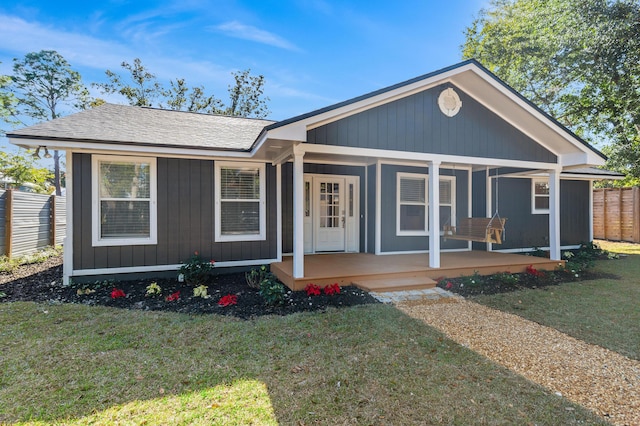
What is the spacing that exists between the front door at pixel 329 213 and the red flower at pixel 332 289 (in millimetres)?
2875

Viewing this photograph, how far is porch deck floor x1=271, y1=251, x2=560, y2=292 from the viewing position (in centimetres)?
526

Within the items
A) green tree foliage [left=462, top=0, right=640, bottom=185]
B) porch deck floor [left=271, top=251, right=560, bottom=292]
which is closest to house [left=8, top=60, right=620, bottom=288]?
porch deck floor [left=271, top=251, right=560, bottom=292]

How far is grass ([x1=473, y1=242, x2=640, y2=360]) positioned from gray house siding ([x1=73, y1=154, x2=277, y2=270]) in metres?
4.90

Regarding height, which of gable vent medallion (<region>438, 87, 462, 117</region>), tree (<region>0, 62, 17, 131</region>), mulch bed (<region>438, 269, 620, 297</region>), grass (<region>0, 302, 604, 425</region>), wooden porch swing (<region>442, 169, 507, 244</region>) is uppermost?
tree (<region>0, 62, 17, 131</region>)

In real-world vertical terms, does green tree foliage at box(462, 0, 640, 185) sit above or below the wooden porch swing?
above

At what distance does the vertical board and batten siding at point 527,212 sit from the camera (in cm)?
880

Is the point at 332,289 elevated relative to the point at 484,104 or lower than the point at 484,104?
lower

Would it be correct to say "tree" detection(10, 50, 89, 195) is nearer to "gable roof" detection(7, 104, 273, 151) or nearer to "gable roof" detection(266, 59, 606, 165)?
"gable roof" detection(7, 104, 273, 151)

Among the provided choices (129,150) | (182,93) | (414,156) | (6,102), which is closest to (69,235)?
(129,150)

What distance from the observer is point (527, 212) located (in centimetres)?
933

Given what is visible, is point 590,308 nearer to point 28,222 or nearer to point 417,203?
point 417,203

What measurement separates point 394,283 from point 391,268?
26.4 inches

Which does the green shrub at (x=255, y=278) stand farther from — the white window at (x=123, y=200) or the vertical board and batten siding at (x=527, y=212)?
the vertical board and batten siding at (x=527, y=212)

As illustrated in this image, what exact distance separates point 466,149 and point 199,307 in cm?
582
